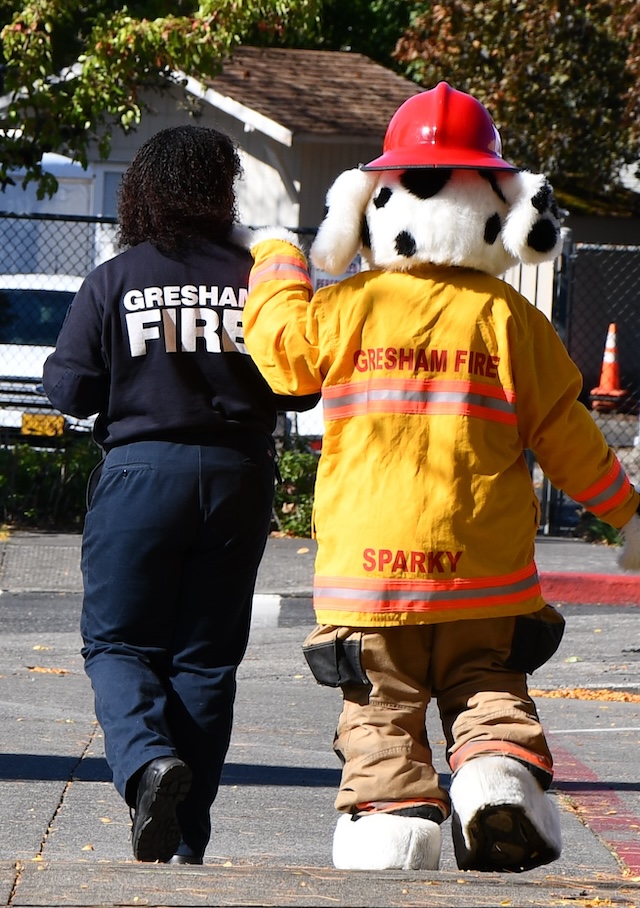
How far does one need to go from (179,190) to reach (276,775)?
7.31 ft

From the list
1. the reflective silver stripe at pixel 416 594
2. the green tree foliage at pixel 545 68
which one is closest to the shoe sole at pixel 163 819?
the reflective silver stripe at pixel 416 594

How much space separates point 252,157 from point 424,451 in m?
14.9

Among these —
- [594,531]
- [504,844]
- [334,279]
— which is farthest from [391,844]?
[334,279]

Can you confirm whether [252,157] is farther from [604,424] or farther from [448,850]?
[448,850]

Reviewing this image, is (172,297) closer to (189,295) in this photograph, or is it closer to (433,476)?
(189,295)

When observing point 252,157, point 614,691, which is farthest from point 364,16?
point 614,691

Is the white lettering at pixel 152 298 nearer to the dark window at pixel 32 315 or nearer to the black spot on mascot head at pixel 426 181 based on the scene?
the black spot on mascot head at pixel 426 181

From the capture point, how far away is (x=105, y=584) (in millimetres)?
3670

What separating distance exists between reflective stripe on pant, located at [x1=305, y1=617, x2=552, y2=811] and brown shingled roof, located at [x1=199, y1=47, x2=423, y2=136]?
13.6m

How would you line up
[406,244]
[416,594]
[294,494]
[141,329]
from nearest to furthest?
1. [416,594]
2. [406,244]
3. [141,329]
4. [294,494]

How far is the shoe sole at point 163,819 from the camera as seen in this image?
339 cm

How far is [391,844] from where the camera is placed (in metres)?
3.21

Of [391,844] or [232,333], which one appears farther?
[232,333]

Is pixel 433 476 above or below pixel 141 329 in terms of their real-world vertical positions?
below
